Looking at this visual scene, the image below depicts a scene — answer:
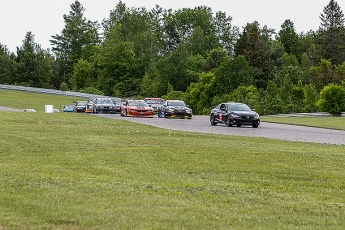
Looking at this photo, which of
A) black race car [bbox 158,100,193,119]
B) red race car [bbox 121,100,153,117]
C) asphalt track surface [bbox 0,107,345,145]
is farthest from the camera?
red race car [bbox 121,100,153,117]

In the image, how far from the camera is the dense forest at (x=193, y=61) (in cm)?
7371

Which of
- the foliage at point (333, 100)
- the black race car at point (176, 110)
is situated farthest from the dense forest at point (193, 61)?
the black race car at point (176, 110)

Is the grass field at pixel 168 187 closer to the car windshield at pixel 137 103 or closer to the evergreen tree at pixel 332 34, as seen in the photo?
the car windshield at pixel 137 103

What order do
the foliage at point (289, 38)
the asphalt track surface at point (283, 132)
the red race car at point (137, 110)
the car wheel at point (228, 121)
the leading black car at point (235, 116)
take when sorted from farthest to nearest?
1. the foliage at point (289, 38)
2. the red race car at point (137, 110)
3. the car wheel at point (228, 121)
4. the leading black car at point (235, 116)
5. the asphalt track surface at point (283, 132)

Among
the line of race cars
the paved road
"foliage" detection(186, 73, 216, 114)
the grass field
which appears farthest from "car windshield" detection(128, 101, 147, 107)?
the grass field

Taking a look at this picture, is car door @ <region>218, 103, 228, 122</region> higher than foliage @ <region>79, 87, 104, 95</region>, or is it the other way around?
foliage @ <region>79, 87, 104, 95</region>

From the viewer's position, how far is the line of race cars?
1337 inches

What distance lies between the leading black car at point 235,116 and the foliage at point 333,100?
17973mm

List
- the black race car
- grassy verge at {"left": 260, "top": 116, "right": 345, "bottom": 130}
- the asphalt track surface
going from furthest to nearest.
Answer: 1. the black race car
2. grassy verge at {"left": 260, "top": 116, "right": 345, "bottom": 130}
3. the asphalt track surface

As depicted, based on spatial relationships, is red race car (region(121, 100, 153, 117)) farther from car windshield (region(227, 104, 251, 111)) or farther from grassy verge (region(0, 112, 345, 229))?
grassy verge (region(0, 112, 345, 229))

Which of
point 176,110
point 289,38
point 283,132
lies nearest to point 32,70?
point 289,38

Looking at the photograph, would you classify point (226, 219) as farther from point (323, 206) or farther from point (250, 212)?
point (323, 206)

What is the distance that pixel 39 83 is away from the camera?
116 meters

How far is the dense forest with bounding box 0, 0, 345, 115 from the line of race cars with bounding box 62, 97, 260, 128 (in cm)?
1396
